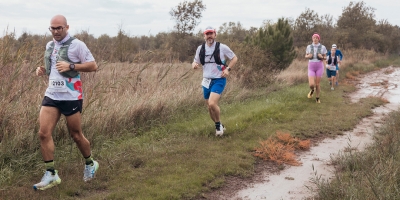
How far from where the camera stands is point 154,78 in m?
10.4

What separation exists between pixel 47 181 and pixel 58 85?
124 centimetres

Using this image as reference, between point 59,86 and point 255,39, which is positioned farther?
point 255,39

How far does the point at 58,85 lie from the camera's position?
15.2 ft

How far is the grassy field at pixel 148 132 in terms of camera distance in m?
4.96

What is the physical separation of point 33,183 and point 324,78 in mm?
17339

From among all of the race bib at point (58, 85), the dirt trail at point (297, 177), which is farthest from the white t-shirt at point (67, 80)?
the dirt trail at point (297, 177)

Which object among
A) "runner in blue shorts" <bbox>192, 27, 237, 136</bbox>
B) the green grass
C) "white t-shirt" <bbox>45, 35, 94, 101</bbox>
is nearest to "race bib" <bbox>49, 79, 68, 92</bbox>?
"white t-shirt" <bbox>45, 35, 94, 101</bbox>

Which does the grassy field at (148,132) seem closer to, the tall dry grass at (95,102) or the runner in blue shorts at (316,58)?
the tall dry grass at (95,102)

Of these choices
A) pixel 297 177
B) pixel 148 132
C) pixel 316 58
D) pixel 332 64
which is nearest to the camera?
pixel 297 177

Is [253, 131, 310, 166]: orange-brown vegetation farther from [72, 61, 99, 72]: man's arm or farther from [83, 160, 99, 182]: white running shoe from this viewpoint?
[72, 61, 99, 72]: man's arm

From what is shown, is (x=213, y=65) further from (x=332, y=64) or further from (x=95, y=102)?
(x=332, y=64)

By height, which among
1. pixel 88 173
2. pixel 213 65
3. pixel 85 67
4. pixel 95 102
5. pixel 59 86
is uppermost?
pixel 85 67

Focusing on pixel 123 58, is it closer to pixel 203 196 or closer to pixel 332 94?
pixel 203 196

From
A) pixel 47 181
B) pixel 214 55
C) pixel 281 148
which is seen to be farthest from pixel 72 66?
pixel 281 148
